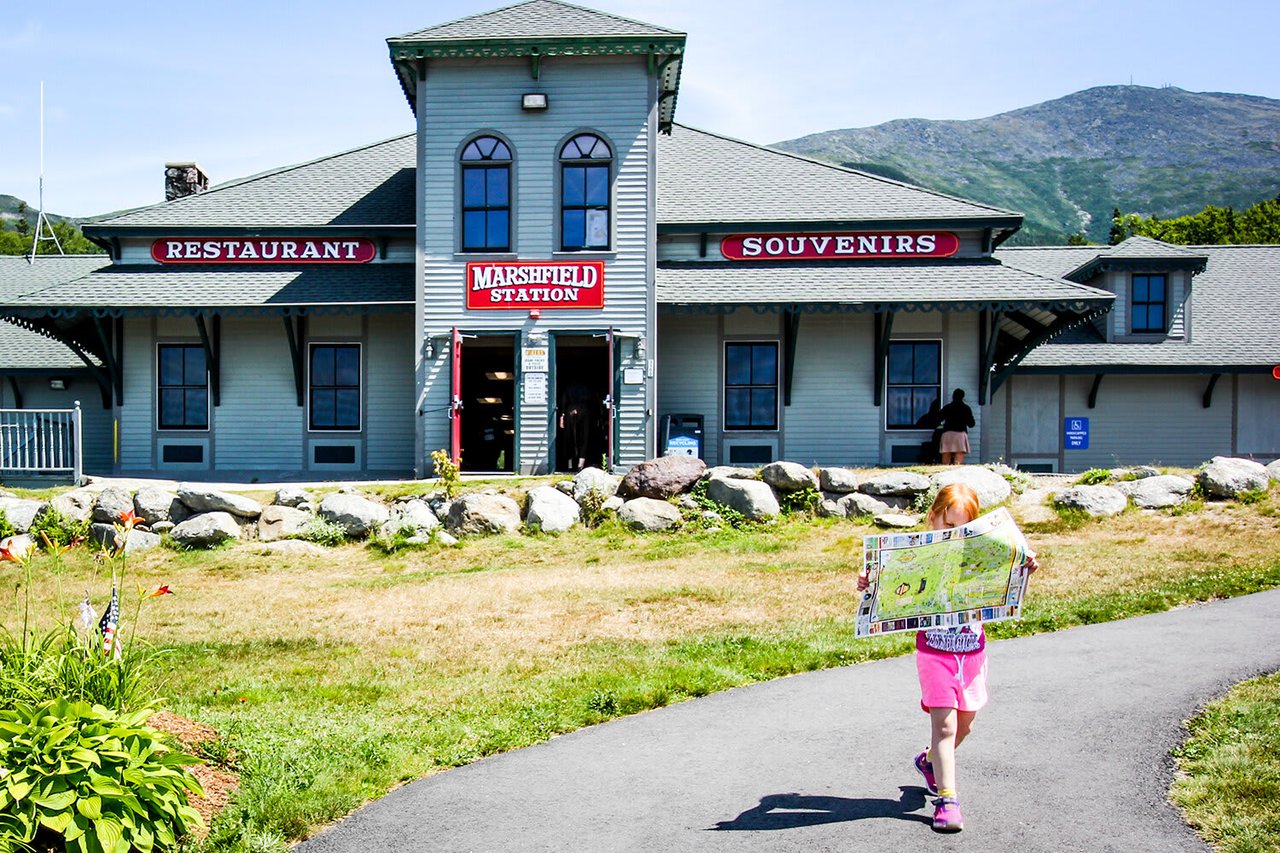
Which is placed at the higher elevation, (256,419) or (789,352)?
(789,352)

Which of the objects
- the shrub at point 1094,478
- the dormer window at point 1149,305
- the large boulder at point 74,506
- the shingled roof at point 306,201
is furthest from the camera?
the dormer window at point 1149,305

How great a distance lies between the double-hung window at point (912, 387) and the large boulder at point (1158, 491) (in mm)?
4896

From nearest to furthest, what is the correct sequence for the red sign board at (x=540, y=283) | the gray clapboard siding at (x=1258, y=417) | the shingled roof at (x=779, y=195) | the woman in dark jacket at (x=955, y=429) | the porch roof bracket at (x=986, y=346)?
1. the woman in dark jacket at (x=955, y=429)
2. the red sign board at (x=540, y=283)
3. the porch roof bracket at (x=986, y=346)
4. the shingled roof at (x=779, y=195)
5. the gray clapboard siding at (x=1258, y=417)

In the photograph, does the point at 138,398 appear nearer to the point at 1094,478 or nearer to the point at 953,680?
the point at 1094,478

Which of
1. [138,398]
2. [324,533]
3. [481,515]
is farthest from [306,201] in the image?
[481,515]

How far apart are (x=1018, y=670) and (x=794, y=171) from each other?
1643 centimetres

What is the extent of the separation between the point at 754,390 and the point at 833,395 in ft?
4.87

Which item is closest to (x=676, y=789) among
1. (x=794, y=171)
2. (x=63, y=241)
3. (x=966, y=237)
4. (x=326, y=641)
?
(x=326, y=641)

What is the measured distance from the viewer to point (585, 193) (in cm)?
A: 1961

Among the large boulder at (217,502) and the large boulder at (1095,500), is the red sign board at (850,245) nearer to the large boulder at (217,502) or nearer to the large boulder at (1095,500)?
the large boulder at (1095,500)

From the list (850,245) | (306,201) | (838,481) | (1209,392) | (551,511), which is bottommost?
(551,511)

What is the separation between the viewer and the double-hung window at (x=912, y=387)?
20422mm

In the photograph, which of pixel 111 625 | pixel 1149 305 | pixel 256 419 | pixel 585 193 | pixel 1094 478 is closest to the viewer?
pixel 111 625

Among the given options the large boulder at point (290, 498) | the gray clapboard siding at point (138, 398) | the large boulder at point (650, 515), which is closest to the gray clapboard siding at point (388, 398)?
the gray clapboard siding at point (138, 398)
